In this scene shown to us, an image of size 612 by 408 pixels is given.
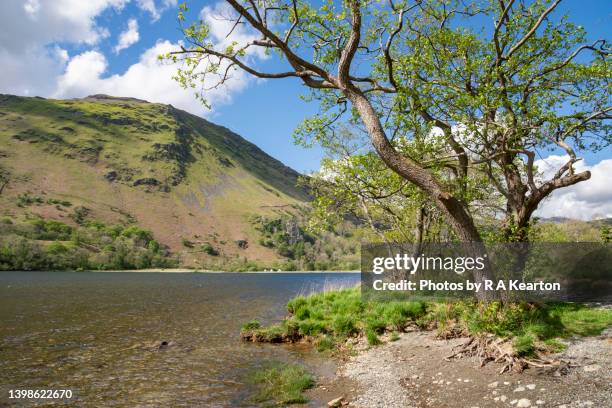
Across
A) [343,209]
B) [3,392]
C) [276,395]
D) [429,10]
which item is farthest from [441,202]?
[3,392]

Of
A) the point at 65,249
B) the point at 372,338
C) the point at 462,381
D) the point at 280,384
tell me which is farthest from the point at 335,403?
the point at 65,249

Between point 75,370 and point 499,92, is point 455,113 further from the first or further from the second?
point 75,370

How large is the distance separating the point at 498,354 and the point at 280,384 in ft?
20.3

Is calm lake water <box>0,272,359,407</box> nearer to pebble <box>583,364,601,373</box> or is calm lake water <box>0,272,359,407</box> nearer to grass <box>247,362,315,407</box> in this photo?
grass <box>247,362,315,407</box>

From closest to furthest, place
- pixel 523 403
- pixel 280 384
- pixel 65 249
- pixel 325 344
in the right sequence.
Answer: pixel 523 403, pixel 280 384, pixel 325 344, pixel 65 249

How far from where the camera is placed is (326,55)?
600 inches

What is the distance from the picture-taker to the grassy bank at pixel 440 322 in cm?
1133

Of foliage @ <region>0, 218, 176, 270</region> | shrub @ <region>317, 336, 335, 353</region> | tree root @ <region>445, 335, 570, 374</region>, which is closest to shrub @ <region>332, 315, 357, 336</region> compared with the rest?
shrub @ <region>317, 336, 335, 353</region>

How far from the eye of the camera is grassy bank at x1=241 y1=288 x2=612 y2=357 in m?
11.3

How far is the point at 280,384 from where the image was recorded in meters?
12.5

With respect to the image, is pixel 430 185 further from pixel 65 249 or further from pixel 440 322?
pixel 65 249

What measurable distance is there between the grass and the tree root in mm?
4147

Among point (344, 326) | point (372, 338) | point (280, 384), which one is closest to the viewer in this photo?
point (280, 384)

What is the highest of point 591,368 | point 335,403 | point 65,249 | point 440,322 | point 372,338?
point 65,249
